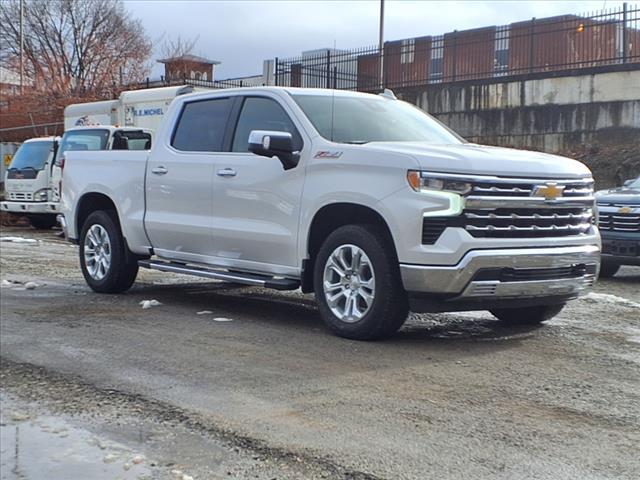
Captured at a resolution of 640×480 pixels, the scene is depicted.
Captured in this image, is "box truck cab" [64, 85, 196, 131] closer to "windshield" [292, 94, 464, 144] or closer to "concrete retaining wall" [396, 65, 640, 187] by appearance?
"concrete retaining wall" [396, 65, 640, 187]

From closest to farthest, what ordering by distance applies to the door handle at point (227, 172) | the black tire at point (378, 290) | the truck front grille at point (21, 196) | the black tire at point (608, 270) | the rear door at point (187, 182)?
the black tire at point (378, 290), the door handle at point (227, 172), the rear door at point (187, 182), the black tire at point (608, 270), the truck front grille at point (21, 196)

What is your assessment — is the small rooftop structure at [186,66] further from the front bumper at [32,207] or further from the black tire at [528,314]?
the black tire at [528,314]

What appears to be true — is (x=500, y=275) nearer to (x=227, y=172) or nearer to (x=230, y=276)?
(x=230, y=276)

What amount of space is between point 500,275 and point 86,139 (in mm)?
12915

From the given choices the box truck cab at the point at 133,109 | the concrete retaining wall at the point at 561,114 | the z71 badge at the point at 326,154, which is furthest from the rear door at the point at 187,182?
the concrete retaining wall at the point at 561,114

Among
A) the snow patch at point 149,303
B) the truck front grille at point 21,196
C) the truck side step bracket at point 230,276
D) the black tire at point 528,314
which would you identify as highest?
the truck front grille at point 21,196

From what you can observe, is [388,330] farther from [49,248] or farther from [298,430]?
[49,248]

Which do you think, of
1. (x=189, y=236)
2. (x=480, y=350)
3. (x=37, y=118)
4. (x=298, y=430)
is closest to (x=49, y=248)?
(x=189, y=236)

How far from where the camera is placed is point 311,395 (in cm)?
504

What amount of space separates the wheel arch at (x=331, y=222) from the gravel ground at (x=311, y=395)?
0.52 m

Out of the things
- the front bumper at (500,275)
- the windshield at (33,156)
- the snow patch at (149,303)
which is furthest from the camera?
the windshield at (33,156)

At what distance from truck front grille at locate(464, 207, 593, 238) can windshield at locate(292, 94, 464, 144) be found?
4.35 ft

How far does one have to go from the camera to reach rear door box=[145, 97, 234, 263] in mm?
7734

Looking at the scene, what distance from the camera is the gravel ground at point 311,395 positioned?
401 centimetres
